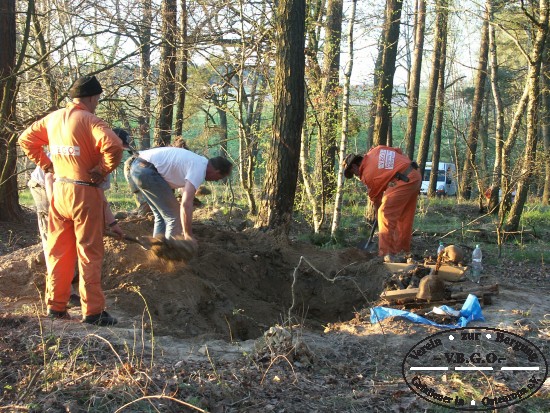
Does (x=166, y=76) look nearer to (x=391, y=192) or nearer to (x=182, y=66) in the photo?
(x=182, y=66)

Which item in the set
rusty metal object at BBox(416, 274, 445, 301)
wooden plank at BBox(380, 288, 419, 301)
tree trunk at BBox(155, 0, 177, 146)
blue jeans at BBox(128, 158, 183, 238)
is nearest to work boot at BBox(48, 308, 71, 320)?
blue jeans at BBox(128, 158, 183, 238)

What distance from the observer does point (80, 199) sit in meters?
5.26

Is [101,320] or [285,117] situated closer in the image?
[101,320]

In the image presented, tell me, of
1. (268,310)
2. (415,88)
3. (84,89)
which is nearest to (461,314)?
(268,310)

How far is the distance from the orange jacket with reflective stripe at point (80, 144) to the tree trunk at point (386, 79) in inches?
297

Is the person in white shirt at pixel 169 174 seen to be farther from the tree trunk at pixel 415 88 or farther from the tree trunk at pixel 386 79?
the tree trunk at pixel 415 88

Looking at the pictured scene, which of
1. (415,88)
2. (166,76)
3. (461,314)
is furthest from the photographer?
(415,88)

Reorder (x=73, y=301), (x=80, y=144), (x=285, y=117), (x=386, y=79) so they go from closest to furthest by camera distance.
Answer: (x=80, y=144), (x=73, y=301), (x=285, y=117), (x=386, y=79)

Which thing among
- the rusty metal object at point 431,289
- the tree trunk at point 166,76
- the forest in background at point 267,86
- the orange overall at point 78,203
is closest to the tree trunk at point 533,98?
the forest in background at point 267,86

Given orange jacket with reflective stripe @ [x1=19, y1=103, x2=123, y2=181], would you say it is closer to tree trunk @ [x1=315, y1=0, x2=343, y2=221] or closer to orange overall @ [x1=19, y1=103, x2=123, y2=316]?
orange overall @ [x1=19, y1=103, x2=123, y2=316]

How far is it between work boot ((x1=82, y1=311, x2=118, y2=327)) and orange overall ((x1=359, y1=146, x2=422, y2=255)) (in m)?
4.22

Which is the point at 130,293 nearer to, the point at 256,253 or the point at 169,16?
the point at 256,253

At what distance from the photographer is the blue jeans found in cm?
703

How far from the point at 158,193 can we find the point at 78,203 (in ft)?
6.07
